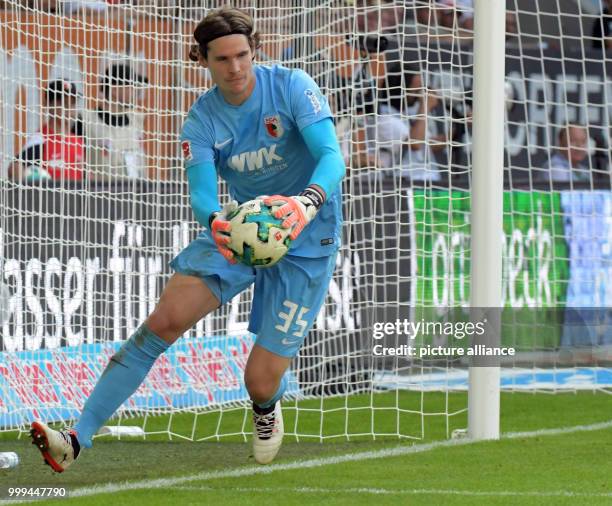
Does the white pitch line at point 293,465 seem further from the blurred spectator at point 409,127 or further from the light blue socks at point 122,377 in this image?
the blurred spectator at point 409,127

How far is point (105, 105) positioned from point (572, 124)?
15.4 ft

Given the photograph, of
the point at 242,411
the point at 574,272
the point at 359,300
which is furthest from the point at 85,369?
the point at 574,272

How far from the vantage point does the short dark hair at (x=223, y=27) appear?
5195 mm

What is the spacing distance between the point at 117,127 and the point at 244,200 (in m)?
3.19

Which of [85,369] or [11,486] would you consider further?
[85,369]

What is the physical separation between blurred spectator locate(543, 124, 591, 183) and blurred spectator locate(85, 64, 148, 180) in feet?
12.4

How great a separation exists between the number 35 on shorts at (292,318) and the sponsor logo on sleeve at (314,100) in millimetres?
832

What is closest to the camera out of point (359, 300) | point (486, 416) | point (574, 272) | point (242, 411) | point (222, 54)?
point (222, 54)

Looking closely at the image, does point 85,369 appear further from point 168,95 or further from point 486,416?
point 486,416

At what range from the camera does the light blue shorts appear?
18.2ft

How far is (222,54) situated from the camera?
523cm

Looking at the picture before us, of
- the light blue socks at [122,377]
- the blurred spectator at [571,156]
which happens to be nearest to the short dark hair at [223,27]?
the light blue socks at [122,377]

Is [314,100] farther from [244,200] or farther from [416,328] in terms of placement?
[416,328]

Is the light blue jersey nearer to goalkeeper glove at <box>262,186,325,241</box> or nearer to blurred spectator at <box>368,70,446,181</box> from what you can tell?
goalkeeper glove at <box>262,186,325,241</box>
